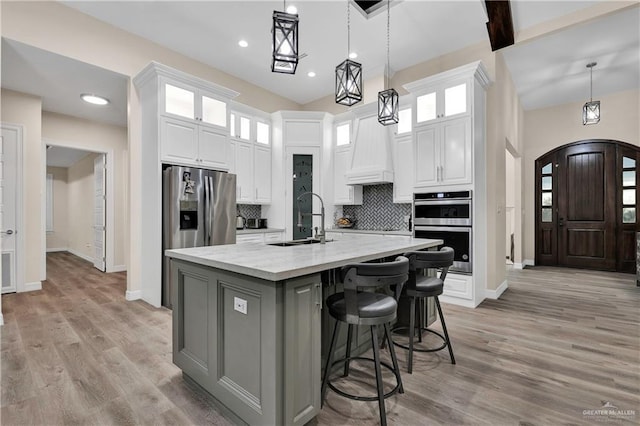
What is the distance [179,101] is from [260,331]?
3502mm

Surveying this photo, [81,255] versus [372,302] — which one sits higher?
[372,302]

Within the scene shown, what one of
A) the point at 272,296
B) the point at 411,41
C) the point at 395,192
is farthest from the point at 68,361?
the point at 411,41

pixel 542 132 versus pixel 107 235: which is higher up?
pixel 542 132

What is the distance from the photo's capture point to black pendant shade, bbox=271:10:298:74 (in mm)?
1954

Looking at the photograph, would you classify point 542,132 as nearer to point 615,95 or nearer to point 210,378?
point 615,95

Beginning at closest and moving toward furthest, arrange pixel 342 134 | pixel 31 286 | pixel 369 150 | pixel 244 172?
pixel 31 286 < pixel 369 150 < pixel 244 172 < pixel 342 134

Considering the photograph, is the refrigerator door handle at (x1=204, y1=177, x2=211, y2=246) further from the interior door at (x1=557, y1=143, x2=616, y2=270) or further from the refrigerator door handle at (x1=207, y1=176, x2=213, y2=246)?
the interior door at (x1=557, y1=143, x2=616, y2=270)

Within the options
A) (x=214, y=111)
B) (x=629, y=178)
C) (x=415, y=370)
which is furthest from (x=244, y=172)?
(x=629, y=178)

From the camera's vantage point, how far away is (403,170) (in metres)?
4.68

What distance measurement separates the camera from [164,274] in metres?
3.74

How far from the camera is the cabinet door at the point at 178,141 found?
3744 mm

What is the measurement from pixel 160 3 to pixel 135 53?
0.90m

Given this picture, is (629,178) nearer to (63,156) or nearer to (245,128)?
(245,128)

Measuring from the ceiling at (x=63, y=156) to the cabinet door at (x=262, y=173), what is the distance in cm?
460
